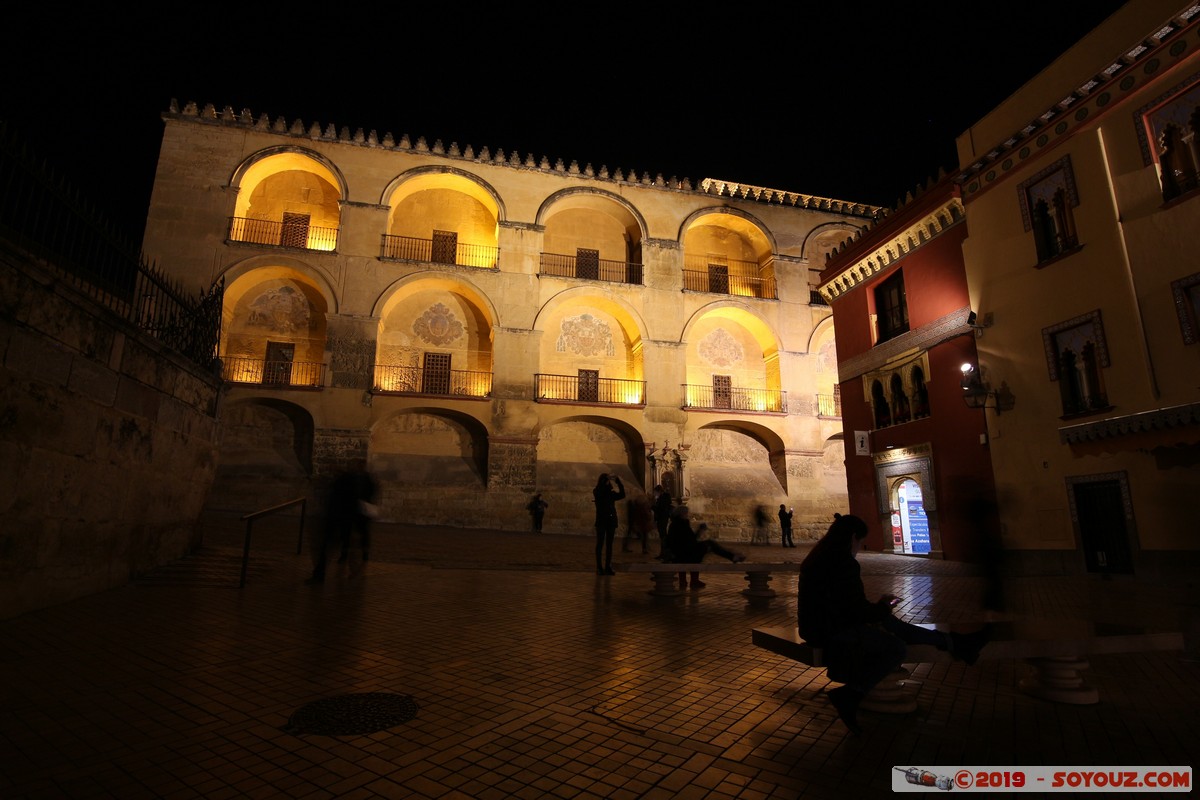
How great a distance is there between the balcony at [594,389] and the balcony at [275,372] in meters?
7.97

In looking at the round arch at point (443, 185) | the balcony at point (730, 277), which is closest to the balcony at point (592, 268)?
the balcony at point (730, 277)

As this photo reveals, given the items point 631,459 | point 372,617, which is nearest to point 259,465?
point 631,459

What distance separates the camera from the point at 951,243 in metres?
13.9

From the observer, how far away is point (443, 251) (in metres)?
23.1

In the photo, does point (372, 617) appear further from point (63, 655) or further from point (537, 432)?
point (537, 432)

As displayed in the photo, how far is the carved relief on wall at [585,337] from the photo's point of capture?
24.0m

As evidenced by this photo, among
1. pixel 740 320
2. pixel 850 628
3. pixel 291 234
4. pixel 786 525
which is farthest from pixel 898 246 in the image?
pixel 291 234

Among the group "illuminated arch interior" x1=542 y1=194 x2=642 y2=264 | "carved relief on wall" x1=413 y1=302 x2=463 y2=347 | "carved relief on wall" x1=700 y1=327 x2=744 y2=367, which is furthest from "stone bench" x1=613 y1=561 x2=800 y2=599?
"illuminated arch interior" x1=542 y1=194 x2=642 y2=264

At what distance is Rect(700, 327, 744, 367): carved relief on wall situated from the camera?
25.3 meters

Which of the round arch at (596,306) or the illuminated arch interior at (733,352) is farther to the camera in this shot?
the illuminated arch interior at (733,352)

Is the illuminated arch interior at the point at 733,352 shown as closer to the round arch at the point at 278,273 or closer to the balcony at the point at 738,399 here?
A: the balcony at the point at 738,399

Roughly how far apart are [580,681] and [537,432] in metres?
17.6

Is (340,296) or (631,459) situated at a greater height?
(340,296)

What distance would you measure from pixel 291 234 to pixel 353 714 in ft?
74.3
